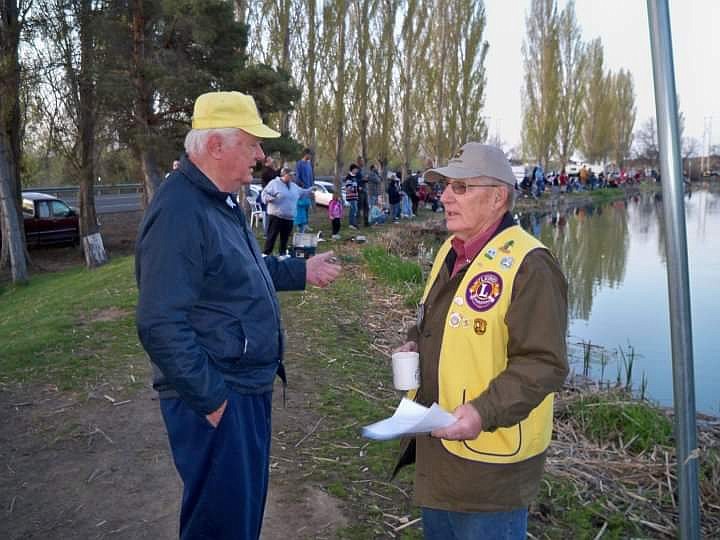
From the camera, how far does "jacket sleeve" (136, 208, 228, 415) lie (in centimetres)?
246

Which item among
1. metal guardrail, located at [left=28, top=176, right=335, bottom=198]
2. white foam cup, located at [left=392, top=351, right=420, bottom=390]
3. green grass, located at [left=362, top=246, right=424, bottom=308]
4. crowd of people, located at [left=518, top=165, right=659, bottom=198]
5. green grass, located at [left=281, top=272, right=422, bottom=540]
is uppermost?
metal guardrail, located at [left=28, top=176, right=335, bottom=198]

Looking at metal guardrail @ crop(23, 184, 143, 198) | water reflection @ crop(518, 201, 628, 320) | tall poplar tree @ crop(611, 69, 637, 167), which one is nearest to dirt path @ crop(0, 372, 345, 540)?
water reflection @ crop(518, 201, 628, 320)

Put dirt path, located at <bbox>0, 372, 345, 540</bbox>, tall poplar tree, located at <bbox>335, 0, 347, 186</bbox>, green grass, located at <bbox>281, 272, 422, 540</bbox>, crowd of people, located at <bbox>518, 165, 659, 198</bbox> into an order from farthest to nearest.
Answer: crowd of people, located at <bbox>518, 165, 659, 198</bbox> → tall poplar tree, located at <bbox>335, 0, 347, 186</bbox> → green grass, located at <bbox>281, 272, 422, 540</bbox> → dirt path, located at <bbox>0, 372, 345, 540</bbox>

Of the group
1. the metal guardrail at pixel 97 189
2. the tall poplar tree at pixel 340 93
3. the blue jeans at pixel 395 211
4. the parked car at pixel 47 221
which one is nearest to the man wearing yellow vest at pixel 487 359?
the blue jeans at pixel 395 211

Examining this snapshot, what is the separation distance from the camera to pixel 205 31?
17188 millimetres

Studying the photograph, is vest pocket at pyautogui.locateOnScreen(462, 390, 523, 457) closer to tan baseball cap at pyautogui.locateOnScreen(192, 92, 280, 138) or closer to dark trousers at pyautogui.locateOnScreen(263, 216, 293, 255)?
tan baseball cap at pyautogui.locateOnScreen(192, 92, 280, 138)

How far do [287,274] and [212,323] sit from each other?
0.96 metres

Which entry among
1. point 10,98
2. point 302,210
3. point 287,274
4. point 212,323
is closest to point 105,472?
point 287,274

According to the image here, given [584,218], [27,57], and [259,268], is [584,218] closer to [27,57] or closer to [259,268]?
[27,57]

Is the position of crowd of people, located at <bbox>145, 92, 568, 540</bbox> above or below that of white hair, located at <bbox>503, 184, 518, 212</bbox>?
below

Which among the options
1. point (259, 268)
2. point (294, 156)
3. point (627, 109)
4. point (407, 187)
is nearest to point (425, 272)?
point (294, 156)

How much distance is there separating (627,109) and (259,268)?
6993 centimetres

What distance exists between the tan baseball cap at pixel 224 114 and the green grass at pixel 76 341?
13.2 ft

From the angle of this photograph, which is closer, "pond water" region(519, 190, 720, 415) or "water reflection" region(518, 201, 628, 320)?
"pond water" region(519, 190, 720, 415)
